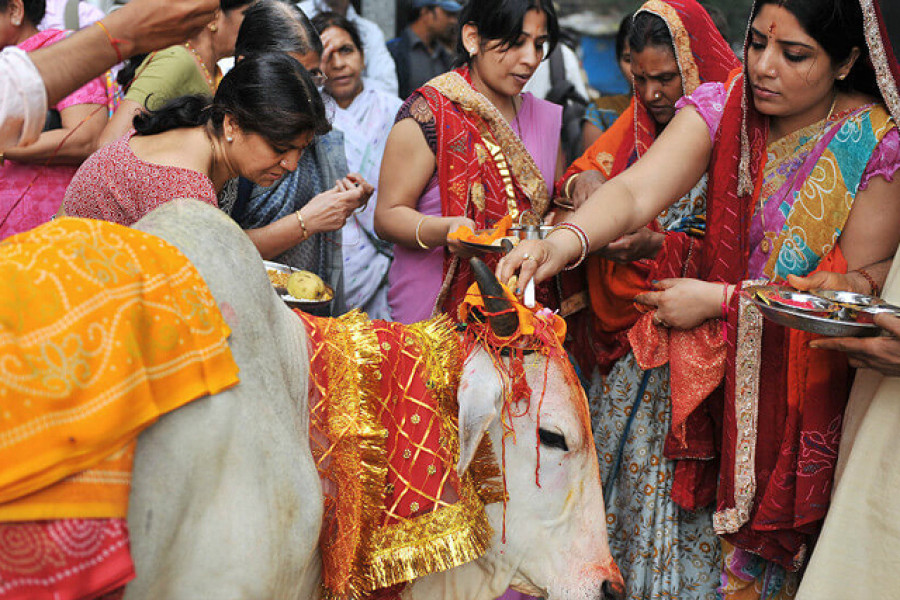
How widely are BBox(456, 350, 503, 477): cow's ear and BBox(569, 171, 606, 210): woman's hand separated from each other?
1.30 meters

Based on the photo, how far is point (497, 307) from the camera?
2117mm

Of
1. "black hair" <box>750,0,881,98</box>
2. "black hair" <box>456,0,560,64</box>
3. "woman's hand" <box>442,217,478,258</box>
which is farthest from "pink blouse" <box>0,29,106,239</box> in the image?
"black hair" <box>750,0,881,98</box>

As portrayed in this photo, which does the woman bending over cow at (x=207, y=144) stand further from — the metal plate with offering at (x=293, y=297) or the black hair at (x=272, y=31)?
the black hair at (x=272, y=31)

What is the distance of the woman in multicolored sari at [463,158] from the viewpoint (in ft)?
11.3

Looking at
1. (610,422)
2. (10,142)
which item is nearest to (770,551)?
(610,422)

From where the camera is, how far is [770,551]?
2.66m

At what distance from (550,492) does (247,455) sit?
0.97 metres

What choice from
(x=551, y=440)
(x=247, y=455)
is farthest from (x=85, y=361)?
(x=551, y=440)

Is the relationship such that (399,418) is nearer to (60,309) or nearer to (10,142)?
(60,309)

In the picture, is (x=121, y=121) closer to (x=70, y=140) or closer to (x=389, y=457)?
(x=70, y=140)

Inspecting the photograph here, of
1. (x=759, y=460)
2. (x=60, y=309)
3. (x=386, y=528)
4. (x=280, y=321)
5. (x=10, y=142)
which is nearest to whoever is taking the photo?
(x=60, y=309)

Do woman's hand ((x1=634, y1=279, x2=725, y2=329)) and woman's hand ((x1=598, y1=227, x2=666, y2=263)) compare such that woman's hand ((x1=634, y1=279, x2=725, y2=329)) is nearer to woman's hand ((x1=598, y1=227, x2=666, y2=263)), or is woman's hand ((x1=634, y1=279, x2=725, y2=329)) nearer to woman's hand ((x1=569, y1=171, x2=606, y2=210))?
woman's hand ((x1=598, y1=227, x2=666, y2=263))

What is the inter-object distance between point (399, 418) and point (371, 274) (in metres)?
2.63

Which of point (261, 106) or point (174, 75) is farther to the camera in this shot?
point (174, 75)
